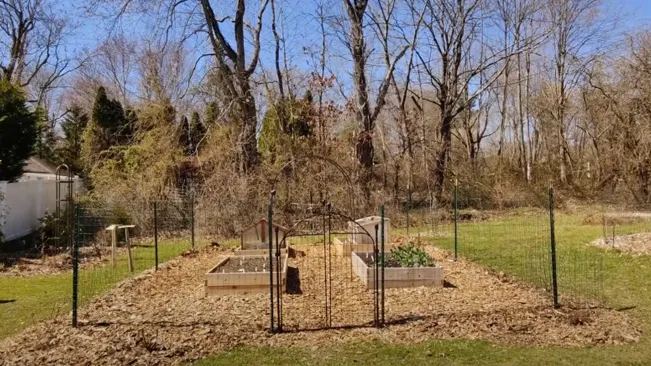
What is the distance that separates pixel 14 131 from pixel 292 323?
37.0 feet

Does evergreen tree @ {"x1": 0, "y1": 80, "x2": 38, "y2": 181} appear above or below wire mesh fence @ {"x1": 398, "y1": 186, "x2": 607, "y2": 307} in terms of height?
above

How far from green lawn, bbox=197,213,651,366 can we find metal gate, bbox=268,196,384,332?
791mm

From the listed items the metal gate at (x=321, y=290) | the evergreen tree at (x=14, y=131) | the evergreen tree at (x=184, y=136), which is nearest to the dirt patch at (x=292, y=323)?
the metal gate at (x=321, y=290)

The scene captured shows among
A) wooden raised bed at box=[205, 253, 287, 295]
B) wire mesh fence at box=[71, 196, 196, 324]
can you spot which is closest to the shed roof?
wire mesh fence at box=[71, 196, 196, 324]

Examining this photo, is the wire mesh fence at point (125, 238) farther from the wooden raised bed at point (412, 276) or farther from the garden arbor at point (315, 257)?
the wooden raised bed at point (412, 276)

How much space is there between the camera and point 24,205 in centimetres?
1496

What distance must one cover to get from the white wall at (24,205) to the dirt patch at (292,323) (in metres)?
7.62

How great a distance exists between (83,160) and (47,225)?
7075 millimetres

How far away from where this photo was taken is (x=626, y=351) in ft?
16.5

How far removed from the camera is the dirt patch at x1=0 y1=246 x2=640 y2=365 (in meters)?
5.19

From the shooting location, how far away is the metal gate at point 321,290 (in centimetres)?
598

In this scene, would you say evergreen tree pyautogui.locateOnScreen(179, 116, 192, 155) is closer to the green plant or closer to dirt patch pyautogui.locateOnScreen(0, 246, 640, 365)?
dirt patch pyautogui.locateOnScreen(0, 246, 640, 365)

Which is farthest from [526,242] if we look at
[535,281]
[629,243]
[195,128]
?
[195,128]

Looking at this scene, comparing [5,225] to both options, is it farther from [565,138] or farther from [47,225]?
[565,138]
